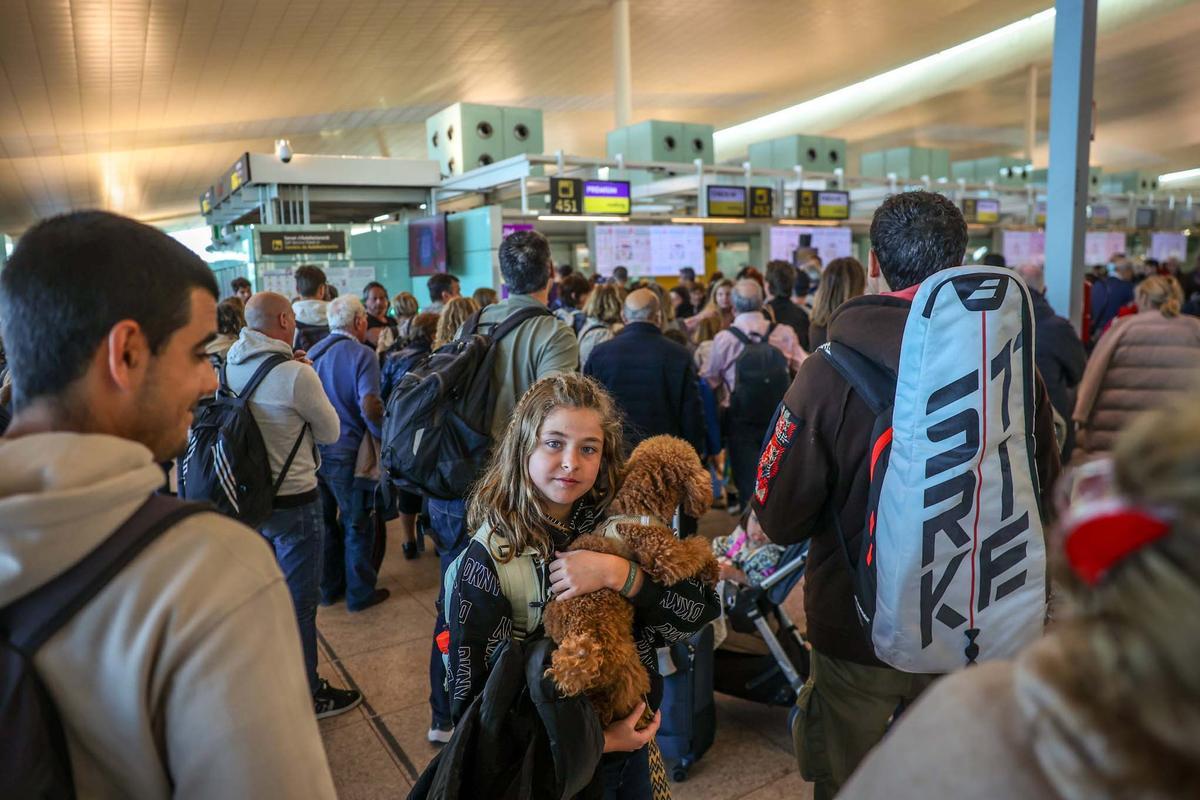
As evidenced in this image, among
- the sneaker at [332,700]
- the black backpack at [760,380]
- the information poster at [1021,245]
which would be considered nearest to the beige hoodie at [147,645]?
the sneaker at [332,700]

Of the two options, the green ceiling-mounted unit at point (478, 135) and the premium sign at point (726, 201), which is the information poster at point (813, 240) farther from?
the green ceiling-mounted unit at point (478, 135)

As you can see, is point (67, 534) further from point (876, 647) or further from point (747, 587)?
point (747, 587)

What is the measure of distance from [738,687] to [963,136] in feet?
92.7

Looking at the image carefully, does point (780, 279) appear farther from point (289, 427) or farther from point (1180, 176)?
point (1180, 176)

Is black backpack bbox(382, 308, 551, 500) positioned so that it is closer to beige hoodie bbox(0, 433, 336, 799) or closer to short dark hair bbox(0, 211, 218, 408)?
short dark hair bbox(0, 211, 218, 408)

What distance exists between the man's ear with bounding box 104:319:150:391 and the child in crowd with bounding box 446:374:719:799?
0.96 m

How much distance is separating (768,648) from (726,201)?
789cm

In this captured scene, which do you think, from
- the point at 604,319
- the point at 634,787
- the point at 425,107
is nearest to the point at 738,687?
the point at 634,787

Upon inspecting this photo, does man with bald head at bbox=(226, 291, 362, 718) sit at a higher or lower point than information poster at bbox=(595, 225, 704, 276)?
lower

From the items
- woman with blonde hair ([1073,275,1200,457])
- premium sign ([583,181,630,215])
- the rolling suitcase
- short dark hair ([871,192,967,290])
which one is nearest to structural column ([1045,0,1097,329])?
woman with blonde hair ([1073,275,1200,457])

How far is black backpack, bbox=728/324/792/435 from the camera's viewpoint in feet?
17.1

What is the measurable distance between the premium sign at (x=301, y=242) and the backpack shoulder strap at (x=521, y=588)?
324 inches

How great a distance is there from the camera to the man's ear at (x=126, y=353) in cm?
96

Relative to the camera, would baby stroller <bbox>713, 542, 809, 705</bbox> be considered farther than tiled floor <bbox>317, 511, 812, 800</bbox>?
Yes
